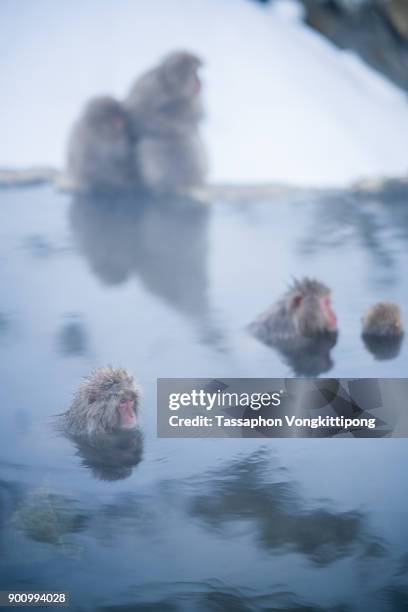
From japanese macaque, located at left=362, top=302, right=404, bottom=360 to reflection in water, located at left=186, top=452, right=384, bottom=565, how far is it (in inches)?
19.5

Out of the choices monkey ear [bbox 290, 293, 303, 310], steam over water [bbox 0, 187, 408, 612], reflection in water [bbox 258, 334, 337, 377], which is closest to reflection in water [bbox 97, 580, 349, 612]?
steam over water [bbox 0, 187, 408, 612]

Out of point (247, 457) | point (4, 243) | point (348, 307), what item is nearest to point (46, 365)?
point (4, 243)

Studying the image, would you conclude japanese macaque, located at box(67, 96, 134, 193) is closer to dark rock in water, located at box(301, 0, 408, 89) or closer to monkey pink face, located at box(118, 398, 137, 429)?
dark rock in water, located at box(301, 0, 408, 89)

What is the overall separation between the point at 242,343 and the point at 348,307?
0.31m

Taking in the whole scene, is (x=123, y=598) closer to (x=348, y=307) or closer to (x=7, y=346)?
(x=7, y=346)

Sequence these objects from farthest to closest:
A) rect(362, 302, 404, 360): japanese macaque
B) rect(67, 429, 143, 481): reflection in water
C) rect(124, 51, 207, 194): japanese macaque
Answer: rect(124, 51, 207, 194): japanese macaque
rect(362, 302, 404, 360): japanese macaque
rect(67, 429, 143, 481): reflection in water

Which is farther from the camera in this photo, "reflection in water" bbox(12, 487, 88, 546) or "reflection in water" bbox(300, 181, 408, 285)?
"reflection in water" bbox(300, 181, 408, 285)

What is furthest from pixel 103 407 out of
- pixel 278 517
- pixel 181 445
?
pixel 278 517

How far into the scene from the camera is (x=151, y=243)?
2293 mm

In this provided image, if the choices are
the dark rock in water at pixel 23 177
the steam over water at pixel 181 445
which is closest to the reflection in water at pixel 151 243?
the steam over water at pixel 181 445

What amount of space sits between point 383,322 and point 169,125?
33.4 inches

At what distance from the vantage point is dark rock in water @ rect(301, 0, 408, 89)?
2.26m

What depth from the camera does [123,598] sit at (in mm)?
1654

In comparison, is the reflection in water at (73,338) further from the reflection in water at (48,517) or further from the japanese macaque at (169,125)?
the japanese macaque at (169,125)
